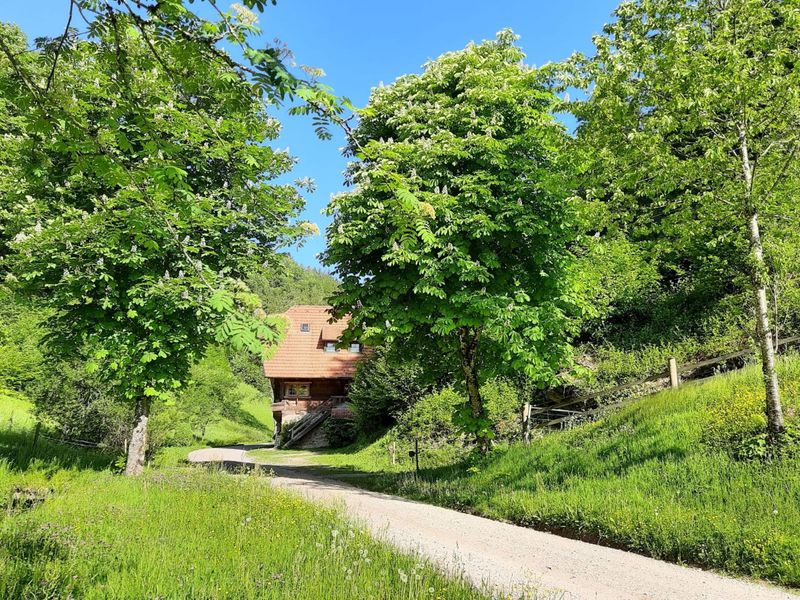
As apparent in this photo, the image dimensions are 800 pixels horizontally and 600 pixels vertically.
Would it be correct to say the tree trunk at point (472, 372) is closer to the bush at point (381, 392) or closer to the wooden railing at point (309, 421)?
the bush at point (381, 392)

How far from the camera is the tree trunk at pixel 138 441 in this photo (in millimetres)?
11836

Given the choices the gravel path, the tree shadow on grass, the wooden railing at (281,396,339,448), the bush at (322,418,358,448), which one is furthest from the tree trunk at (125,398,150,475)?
the wooden railing at (281,396,339,448)

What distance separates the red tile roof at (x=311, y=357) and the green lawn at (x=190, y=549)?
24705 millimetres

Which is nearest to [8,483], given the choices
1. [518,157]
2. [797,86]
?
[518,157]

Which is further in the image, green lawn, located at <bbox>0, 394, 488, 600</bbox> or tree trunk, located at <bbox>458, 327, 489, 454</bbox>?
tree trunk, located at <bbox>458, 327, 489, 454</bbox>

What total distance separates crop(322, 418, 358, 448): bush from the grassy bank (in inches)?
597

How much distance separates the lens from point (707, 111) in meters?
8.36

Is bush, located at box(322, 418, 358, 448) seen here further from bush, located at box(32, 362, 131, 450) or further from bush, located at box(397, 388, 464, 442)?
bush, located at box(32, 362, 131, 450)

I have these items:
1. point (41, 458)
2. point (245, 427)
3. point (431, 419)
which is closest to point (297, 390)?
point (245, 427)

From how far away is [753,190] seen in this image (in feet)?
27.8

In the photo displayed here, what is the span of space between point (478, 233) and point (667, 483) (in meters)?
5.84

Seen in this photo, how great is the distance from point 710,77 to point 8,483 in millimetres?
14124

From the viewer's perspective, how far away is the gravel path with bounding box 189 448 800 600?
17.7 ft

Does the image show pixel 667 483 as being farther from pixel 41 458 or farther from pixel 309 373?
pixel 309 373
